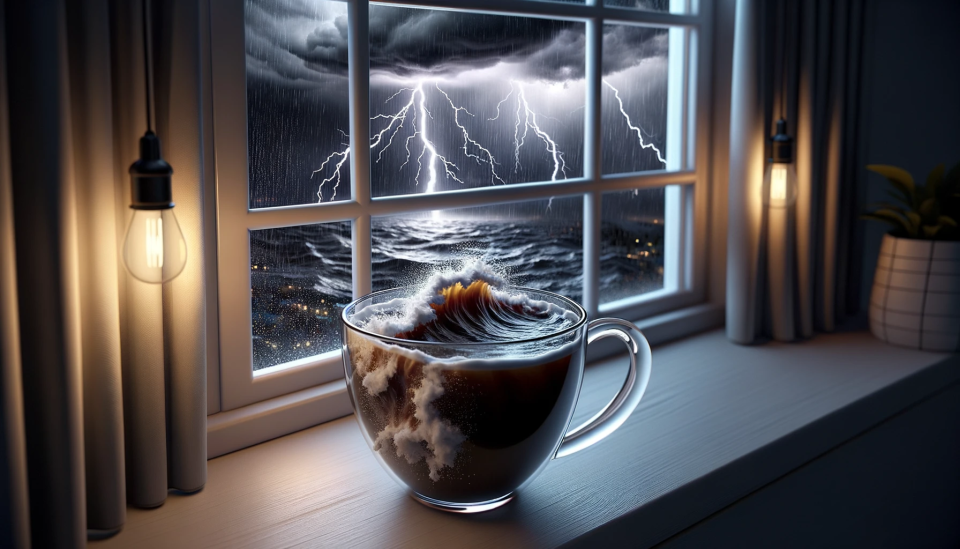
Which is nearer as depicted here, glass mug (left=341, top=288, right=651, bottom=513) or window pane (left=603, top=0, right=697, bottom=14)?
glass mug (left=341, top=288, right=651, bottom=513)

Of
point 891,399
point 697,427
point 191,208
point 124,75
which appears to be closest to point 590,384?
point 697,427

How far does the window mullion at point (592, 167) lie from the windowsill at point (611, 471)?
0.56ft

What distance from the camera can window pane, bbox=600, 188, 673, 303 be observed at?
5.43 ft

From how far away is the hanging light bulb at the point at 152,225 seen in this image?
2.45ft

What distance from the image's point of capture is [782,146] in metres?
1.52

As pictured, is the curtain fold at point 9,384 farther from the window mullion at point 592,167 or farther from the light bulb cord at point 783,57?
the light bulb cord at point 783,57

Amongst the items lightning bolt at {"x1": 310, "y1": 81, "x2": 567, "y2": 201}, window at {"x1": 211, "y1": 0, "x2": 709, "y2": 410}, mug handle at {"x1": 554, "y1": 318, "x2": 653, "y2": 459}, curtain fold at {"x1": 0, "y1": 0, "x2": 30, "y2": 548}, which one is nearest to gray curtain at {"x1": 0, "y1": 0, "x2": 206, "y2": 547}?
curtain fold at {"x1": 0, "y1": 0, "x2": 30, "y2": 548}

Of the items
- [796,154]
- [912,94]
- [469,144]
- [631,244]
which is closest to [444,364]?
[469,144]

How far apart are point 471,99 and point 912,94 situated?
1456mm

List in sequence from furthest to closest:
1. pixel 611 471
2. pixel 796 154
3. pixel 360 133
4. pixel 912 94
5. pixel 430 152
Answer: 1. pixel 912 94
2. pixel 796 154
3. pixel 430 152
4. pixel 360 133
5. pixel 611 471

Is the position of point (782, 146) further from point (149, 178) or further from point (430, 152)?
point (149, 178)

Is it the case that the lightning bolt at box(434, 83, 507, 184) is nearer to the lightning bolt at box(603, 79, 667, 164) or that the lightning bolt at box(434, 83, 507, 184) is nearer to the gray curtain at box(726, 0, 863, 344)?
the lightning bolt at box(603, 79, 667, 164)

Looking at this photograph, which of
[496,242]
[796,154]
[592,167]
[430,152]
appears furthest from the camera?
[796,154]

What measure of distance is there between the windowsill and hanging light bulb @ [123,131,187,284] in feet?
1.09
